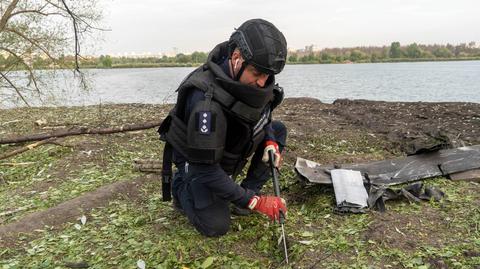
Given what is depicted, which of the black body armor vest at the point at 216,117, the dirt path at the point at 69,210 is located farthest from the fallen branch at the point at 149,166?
the black body armor vest at the point at 216,117

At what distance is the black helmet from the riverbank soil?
1.50 m

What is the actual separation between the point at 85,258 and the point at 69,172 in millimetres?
2600

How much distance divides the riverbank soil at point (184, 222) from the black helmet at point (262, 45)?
150cm

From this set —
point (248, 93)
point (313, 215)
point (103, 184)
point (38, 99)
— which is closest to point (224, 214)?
point (313, 215)

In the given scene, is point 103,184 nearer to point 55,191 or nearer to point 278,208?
point 55,191

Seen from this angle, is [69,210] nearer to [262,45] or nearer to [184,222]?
[184,222]

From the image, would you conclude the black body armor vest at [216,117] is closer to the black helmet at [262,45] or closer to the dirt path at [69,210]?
the black helmet at [262,45]

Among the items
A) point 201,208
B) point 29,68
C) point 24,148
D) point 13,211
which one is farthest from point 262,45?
point 29,68

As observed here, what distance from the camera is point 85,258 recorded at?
363 centimetres

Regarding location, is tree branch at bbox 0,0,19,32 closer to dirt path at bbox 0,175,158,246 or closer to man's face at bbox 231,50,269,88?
dirt path at bbox 0,175,158,246

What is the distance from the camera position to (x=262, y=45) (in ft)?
10.4

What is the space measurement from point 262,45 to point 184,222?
196cm

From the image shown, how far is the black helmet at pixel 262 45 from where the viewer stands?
3.18m

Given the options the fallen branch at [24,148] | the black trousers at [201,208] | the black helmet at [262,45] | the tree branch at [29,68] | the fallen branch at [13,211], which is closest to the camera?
the black helmet at [262,45]
